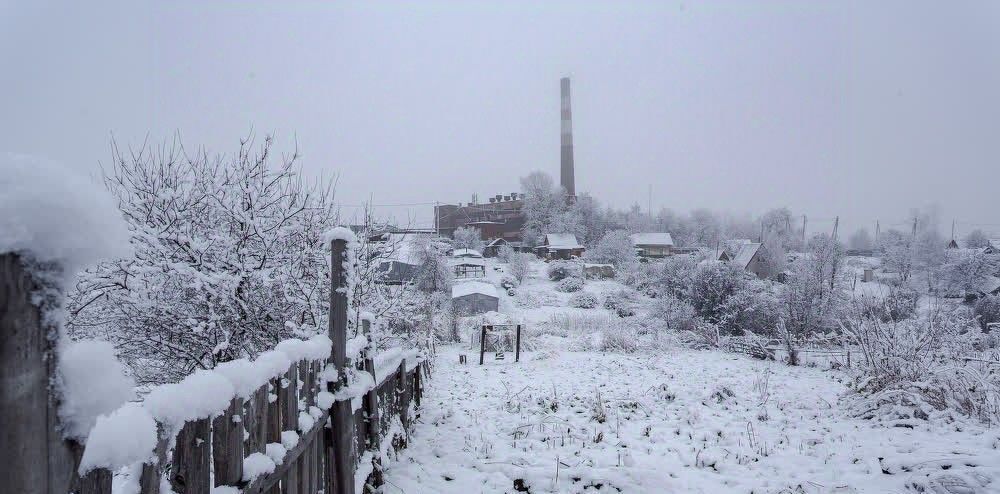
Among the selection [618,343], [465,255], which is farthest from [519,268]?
[618,343]

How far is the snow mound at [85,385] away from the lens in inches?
27.7

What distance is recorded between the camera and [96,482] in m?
0.97

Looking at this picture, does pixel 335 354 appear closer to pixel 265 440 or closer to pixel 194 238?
pixel 265 440

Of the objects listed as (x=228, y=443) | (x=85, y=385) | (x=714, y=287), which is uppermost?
(x=85, y=385)

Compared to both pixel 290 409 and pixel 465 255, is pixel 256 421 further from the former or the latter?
pixel 465 255

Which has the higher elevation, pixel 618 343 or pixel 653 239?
pixel 653 239

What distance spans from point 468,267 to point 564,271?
32.3 ft

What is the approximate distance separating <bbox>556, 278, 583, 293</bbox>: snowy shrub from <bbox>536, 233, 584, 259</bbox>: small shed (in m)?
14.6

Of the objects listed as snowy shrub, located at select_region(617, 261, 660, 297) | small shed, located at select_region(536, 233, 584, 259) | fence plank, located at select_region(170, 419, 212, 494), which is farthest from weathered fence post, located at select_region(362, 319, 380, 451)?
small shed, located at select_region(536, 233, 584, 259)

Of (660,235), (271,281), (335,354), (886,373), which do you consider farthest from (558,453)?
(660,235)

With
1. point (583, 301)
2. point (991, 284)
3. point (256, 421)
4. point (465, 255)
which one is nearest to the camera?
point (256, 421)

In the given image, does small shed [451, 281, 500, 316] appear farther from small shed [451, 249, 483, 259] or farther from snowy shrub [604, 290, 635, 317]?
small shed [451, 249, 483, 259]

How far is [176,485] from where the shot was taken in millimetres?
1413

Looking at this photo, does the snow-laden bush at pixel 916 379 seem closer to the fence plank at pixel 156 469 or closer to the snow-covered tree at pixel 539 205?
the fence plank at pixel 156 469
